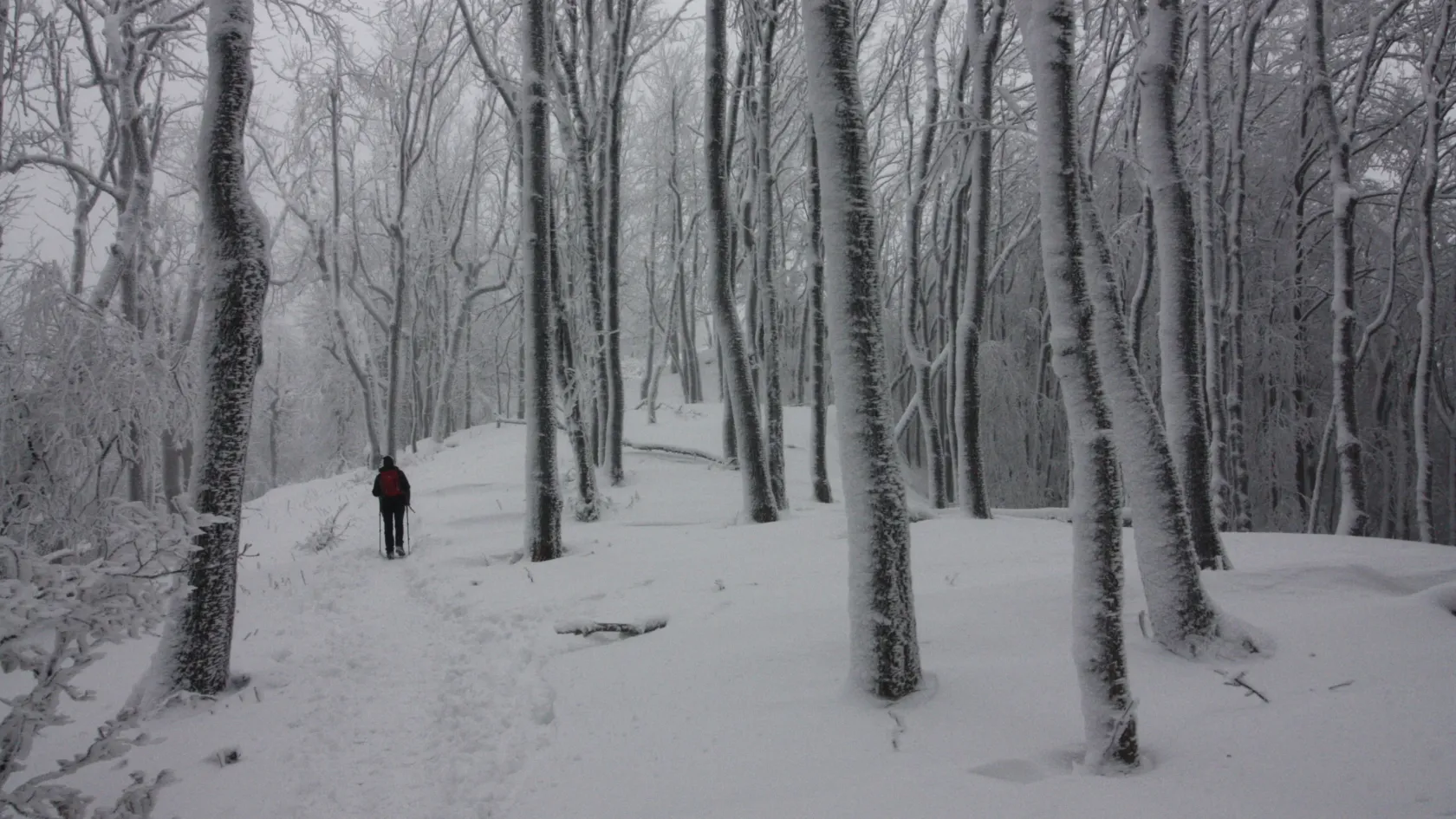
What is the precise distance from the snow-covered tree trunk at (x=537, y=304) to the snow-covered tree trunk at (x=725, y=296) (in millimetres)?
2193

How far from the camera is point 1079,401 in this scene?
3.28 m

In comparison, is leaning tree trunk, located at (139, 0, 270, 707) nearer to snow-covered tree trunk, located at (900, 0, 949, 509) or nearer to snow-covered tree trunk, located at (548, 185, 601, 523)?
snow-covered tree trunk, located at (548, 185, 601, 523)

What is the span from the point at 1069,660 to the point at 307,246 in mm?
22348

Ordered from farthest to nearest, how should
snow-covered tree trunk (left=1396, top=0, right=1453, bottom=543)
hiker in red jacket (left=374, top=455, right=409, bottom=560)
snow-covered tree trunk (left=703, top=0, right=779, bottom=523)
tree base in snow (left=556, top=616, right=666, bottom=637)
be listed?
hiker in red jacket (left=374, top=455, right=409, bottom=560)
snow-covered tree trunk (left=703, top=0, right=779, bottom=523)
snow-covered tree trunk (left=1396, top=0, right=1453, bottom=543)
tree base in snow (left=556, top=616, right=666, bottom=637)

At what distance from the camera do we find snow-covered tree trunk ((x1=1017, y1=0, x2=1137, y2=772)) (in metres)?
3.09

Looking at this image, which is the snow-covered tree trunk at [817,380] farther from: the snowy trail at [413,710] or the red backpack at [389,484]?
the snowy trail at [413,710]

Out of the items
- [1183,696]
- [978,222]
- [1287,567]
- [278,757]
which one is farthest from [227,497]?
[978,222]

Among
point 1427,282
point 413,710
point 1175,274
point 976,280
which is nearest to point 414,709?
point 413,710

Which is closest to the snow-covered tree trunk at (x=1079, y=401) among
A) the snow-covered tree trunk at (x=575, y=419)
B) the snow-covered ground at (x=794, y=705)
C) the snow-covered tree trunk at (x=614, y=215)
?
the snow-covered ground at (x=794, y=705)

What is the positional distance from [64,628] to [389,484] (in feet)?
25.6

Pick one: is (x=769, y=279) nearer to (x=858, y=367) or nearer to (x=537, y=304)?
(x=537, y=304)

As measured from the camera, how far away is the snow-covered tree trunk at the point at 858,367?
154 inches

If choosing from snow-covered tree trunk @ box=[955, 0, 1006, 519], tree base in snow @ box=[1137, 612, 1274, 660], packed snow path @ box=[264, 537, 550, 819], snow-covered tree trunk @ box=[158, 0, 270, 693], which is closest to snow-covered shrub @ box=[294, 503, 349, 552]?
packed snow path @ box=[264, 537, 550, 819]

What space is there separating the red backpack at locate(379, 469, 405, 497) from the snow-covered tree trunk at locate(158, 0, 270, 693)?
186 inches
